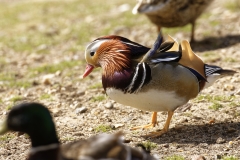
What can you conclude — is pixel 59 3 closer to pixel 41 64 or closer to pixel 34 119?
pixel 41 64

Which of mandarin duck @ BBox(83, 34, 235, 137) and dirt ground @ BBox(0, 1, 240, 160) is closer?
mandarin duck @ BBox(83, 34, 235, 137)

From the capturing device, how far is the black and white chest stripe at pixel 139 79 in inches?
200

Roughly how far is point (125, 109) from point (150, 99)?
1.21m

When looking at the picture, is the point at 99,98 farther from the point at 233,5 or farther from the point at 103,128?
the point at 233,5

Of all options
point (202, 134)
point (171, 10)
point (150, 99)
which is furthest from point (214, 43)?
point (150, 99)

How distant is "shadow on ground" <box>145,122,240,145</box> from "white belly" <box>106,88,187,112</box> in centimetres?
34

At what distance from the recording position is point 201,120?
5.82 metres

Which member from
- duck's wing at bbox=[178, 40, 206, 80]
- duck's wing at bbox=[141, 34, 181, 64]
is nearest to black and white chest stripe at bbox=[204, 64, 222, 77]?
duck's wing at bbox=[178, 40, 206, 80]

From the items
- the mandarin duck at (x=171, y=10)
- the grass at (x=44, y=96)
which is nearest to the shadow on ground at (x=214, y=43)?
the mandarin duck at (x=171, y=10)

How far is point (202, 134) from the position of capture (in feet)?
17.9

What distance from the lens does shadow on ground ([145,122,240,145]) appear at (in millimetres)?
5285

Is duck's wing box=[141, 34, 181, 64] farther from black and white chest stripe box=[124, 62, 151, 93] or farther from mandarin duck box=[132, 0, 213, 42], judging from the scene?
mandarin duck box=[132, 0, 213, 42]

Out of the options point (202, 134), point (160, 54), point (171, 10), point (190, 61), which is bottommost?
point (202, 134)

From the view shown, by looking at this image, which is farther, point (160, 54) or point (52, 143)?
point (160, 54)
